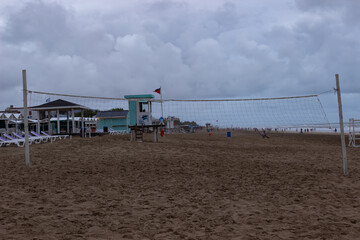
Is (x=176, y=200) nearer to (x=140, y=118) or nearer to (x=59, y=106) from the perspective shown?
(x=140, y=118)

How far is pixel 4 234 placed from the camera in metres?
3.29

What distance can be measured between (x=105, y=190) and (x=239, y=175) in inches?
116

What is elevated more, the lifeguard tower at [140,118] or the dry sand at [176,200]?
the lifeguard tower at [140,118]

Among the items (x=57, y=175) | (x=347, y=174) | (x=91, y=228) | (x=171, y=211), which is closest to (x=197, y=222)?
(x=171, y=211)

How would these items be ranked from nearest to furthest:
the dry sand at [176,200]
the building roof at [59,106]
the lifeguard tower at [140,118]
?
the dry sand at [176,200], the lifeguard tower at [140,118], the building roof at [59,106]

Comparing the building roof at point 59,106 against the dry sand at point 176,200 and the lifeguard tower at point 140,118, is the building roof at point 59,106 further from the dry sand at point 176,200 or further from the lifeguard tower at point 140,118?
the dry sand at point 176,200

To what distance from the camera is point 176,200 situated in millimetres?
4816

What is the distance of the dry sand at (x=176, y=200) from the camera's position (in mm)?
3486

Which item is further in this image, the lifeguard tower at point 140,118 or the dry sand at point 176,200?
the lifeguard tower at point 140,118

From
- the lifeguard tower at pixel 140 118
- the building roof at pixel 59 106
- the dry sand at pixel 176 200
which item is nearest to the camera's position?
the dry sand at pixel 176 200

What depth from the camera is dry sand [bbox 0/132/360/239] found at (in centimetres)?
349

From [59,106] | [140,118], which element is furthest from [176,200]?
[59,106]

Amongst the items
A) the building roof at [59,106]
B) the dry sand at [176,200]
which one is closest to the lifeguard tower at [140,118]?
the building roof at [59,106]

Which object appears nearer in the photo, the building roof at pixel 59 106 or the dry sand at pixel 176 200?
the dry sand at pixel 176 200
